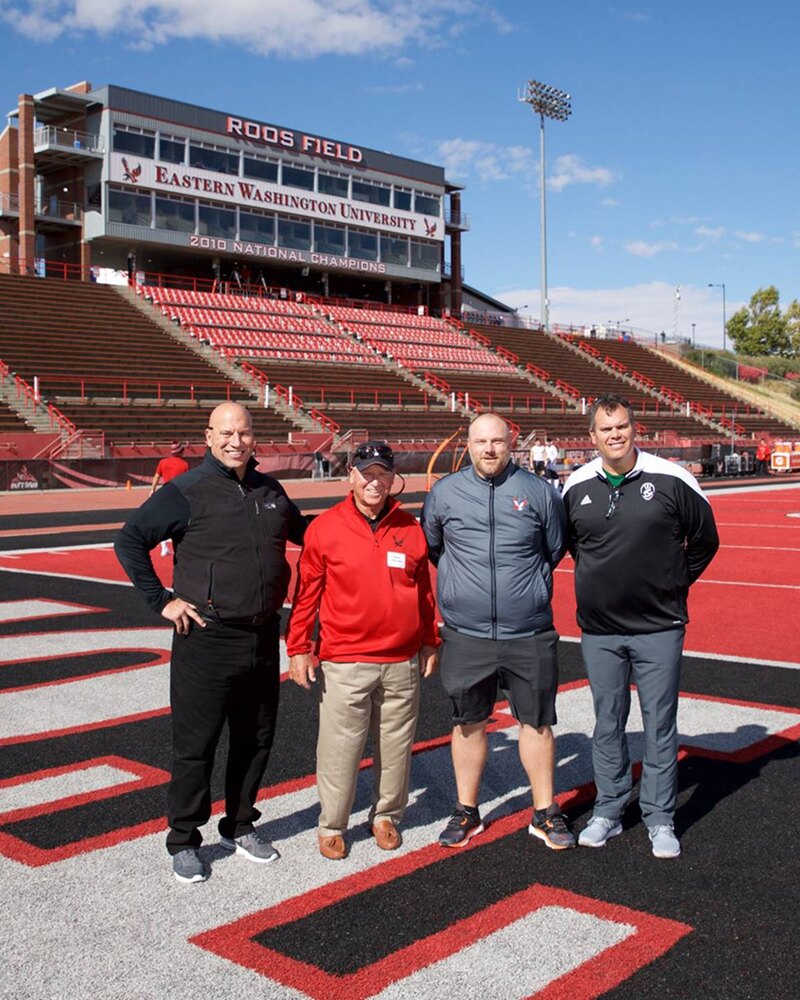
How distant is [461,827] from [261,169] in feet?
164

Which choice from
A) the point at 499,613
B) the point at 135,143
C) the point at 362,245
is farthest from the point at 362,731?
the point at 362,245

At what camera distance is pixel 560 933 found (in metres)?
3.56

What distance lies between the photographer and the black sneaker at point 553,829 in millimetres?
4344

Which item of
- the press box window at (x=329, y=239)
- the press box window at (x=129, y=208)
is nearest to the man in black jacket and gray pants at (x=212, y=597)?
the press box window at (x=129, y=208)

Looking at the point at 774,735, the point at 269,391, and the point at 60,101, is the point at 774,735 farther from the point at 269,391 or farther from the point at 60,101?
the point at 60,101

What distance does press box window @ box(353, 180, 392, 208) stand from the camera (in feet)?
180

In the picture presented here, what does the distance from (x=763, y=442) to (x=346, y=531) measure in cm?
4088

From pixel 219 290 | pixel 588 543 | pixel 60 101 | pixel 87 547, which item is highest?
pixel 60 101

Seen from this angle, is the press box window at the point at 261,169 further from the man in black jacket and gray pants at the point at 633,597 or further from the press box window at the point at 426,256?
the man in black jacket and gray pants at the point at 633,597

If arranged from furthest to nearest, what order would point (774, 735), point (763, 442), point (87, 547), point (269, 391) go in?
point (763, 442) → point (269, 391) → point (87, 547) → point (774, 735)

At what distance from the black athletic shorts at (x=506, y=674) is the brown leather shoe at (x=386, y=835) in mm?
516

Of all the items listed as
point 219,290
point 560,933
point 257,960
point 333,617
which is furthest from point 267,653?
point 219,290

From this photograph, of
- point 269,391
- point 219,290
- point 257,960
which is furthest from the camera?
point 219,290

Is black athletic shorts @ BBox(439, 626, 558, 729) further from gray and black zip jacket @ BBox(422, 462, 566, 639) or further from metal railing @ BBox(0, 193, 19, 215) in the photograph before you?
metal railing @ BBox(0, 193, 19, 215)
